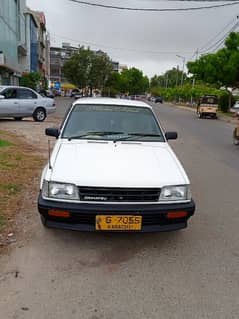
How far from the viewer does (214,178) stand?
7730mm

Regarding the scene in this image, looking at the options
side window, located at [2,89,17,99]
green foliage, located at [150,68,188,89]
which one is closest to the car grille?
side window, located at [2,89,17,99]

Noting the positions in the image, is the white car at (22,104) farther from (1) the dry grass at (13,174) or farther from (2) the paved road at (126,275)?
(2) the paved road at (126,275)

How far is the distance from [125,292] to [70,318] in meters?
0.60

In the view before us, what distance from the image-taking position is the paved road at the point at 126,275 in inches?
116

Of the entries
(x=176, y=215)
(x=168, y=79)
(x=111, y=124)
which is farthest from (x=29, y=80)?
(x=168, y=79)

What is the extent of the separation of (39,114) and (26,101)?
1150mm

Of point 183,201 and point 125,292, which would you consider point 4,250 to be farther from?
point 183,201

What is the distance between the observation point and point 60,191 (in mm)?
3773

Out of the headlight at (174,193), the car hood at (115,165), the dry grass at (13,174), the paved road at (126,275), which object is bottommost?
the dry grass at (13,174)

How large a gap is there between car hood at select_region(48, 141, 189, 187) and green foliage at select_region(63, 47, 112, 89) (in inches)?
2440

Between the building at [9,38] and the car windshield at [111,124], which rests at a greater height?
the building at [9,38]

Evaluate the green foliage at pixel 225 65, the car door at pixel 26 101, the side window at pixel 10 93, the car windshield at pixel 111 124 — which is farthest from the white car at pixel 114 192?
the green foliage at pixel 225 65

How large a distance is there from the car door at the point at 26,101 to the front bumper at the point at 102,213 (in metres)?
14.0

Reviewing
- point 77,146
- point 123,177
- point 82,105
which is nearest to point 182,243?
point 123,177
